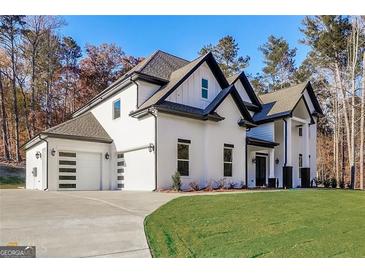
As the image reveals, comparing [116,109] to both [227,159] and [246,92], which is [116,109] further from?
[246,92]

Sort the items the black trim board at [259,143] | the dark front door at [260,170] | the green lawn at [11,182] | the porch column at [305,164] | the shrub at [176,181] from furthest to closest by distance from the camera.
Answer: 1. the porch column at [305,164]
2. the dark front door at [260,170]
3. the black trim board at [259,143]
4. the shrub at [176,181]
5. the green lawn at [11,182]

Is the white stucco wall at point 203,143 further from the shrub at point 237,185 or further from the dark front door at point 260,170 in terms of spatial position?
the dark front door at point 260,170

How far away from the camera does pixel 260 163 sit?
14891mm

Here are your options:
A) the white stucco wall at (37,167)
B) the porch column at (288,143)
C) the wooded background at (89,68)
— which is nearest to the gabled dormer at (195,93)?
the wooded background at (89,68)

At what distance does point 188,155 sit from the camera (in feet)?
35.5

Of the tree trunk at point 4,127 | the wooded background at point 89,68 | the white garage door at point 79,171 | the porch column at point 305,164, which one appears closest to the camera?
the wooded background at point 89,68

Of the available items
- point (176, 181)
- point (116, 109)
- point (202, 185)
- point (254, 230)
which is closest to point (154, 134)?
point (176, 181)

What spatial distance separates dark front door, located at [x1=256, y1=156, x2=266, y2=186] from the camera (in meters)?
14.6

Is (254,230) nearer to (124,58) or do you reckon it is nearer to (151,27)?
(151,27)

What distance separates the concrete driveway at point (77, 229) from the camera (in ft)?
12.9

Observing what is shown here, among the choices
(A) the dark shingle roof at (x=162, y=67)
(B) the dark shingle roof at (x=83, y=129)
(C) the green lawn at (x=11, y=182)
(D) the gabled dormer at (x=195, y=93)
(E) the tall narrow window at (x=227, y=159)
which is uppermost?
(A) the dark shingle roof at (x=162, y=67)

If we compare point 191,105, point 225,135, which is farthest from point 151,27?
point 225,135

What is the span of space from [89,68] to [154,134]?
301 centimetres
